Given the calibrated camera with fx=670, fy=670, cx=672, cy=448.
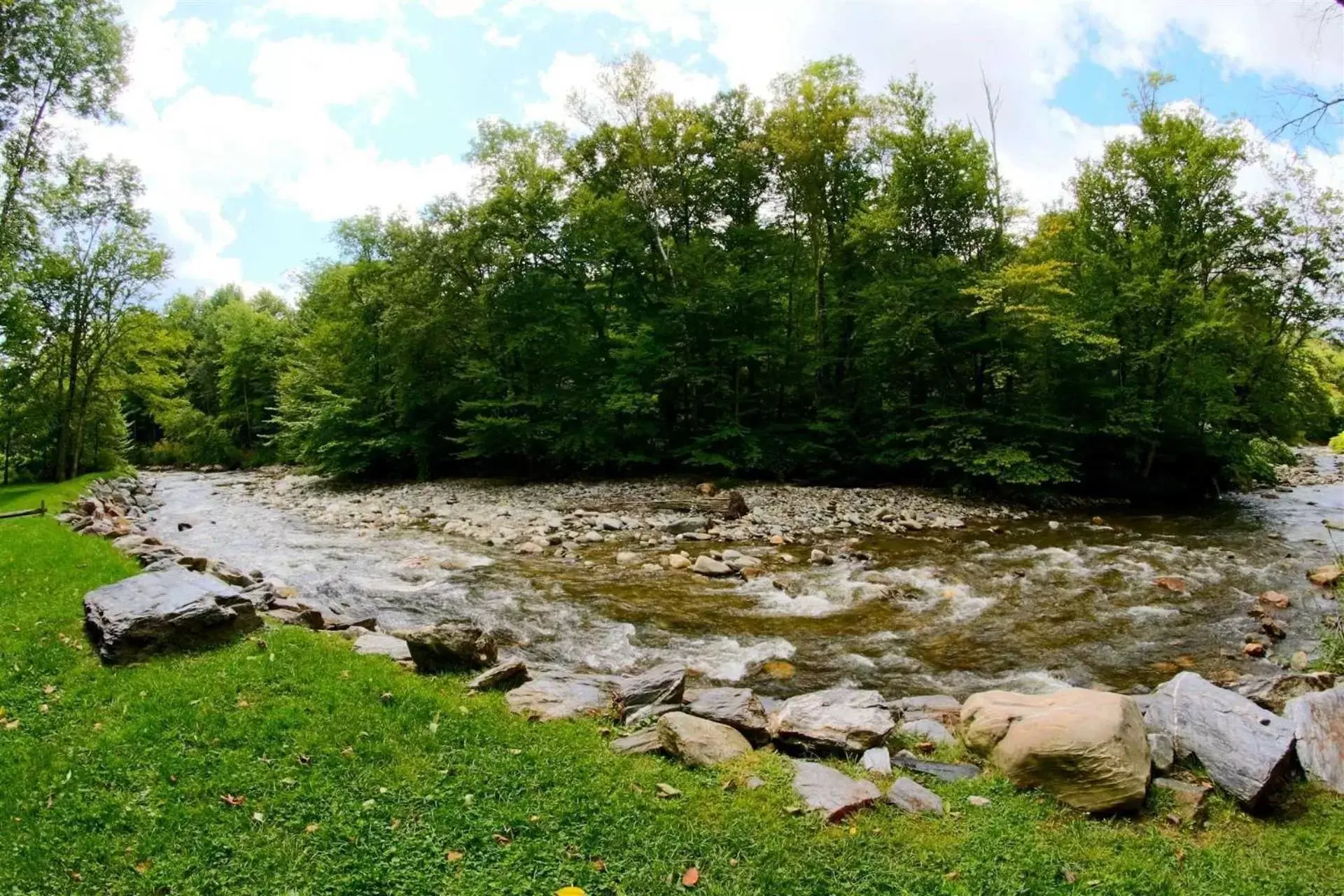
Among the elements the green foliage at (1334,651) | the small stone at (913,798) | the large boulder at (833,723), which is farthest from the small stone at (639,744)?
the green foliage at (1334,651)

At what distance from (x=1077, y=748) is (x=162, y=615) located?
763 cm

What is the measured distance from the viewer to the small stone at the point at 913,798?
4.11 m

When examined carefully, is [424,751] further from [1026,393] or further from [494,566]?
[1026,393]

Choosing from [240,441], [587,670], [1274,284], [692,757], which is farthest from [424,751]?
[240,441]

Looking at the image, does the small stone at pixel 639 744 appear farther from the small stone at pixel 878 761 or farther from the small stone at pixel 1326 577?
the small stone at pixel 1326 577

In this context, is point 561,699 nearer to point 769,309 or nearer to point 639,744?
point 639,744

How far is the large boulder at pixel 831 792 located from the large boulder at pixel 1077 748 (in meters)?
1.07

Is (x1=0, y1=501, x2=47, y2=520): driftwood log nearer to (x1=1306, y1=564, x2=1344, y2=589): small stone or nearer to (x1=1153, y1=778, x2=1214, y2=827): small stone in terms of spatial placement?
(x1=1153, y1=778, x2=1214, y2=827): small stone

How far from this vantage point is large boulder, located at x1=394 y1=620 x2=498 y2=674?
621cm

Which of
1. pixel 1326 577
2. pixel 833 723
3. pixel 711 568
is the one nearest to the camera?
pixel 833 723

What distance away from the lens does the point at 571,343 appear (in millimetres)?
24438

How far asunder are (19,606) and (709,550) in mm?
9866

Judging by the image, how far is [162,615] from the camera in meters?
6.27

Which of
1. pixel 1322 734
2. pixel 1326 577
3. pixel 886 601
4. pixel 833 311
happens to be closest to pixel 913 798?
pixel 1322 734
